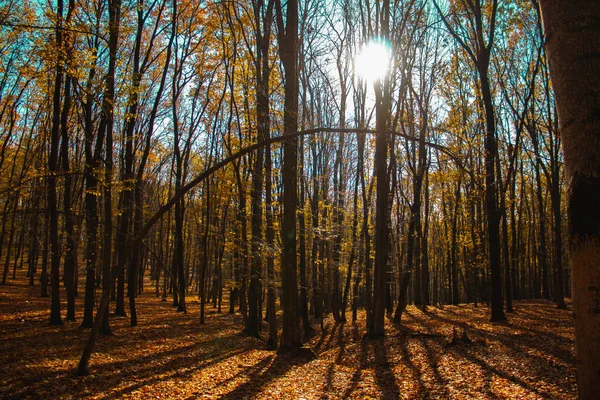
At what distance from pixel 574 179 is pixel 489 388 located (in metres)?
6.43

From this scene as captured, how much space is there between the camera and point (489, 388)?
275 inches

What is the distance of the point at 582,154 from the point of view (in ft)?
6.38

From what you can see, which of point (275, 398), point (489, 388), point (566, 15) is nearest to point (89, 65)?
point (275, 398)

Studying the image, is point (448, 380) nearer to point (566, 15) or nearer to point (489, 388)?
point (489, 388)

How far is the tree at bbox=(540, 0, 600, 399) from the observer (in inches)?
72.5

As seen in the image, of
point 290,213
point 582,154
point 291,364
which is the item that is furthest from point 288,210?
point 582,154

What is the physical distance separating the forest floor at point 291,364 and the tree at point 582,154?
5.54m

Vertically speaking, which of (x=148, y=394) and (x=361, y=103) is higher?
(x=361, y=103)

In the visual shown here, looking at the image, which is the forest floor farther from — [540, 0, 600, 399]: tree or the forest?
[540, 0, 600, 399]: tree

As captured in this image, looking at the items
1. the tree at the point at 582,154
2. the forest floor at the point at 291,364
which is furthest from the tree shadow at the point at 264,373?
the tree at the point at 582,154

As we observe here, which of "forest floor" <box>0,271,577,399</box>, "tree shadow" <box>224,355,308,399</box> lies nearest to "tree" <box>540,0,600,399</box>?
"forest floor" <box>0,271,577,399</box>

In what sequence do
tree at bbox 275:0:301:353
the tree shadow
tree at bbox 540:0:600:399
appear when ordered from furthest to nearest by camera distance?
tree at bbox 275:0:301:353, the tree shadow, tree at bbox 540:0:600:399

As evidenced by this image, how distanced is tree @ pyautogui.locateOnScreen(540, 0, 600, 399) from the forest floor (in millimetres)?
5542

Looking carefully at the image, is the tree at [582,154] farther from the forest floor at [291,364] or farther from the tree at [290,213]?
the tree at [290,213]
